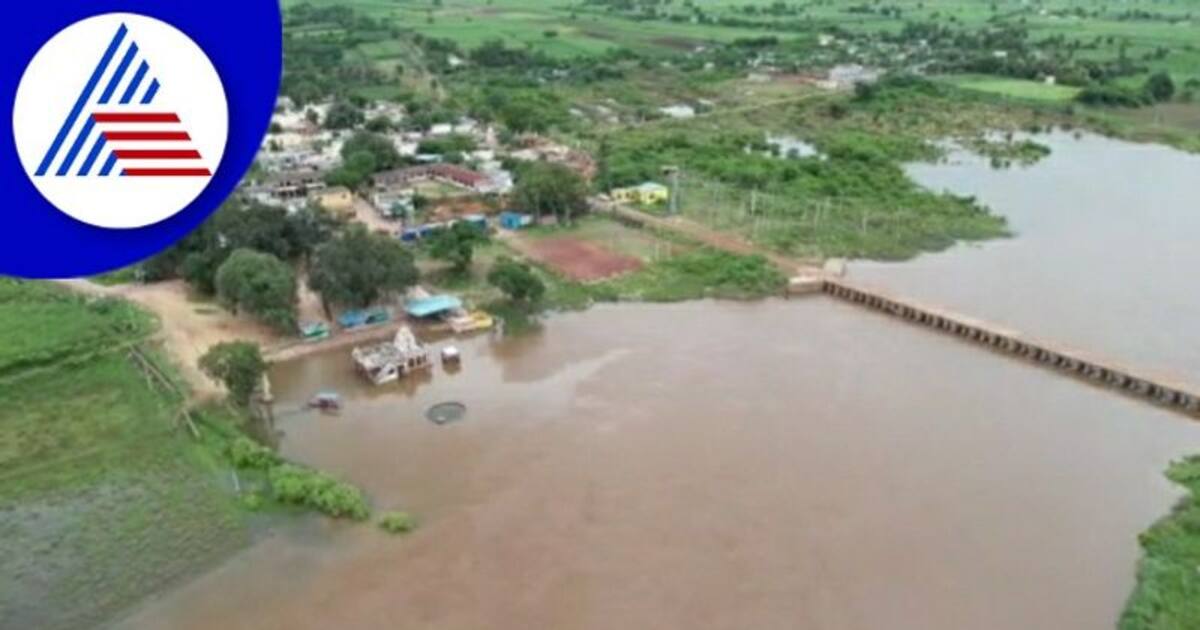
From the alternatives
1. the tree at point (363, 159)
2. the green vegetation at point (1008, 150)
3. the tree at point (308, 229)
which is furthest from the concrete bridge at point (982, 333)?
the green vegetation at point (1008, 150)

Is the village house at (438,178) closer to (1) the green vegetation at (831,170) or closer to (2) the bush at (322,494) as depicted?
(1) the green vegetation at (831,170)

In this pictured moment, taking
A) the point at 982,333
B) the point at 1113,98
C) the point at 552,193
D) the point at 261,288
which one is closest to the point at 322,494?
the point at 261,288

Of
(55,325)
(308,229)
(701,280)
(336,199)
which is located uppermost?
(308,229)

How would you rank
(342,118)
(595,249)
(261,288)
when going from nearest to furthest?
(261,288)
(595,249)
(342,118)

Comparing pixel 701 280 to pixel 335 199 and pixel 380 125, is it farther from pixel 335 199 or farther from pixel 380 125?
pixel 380 125

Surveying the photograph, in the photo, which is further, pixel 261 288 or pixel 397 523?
pixel 261 288

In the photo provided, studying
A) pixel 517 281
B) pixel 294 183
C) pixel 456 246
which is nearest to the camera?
pixel 517 281
